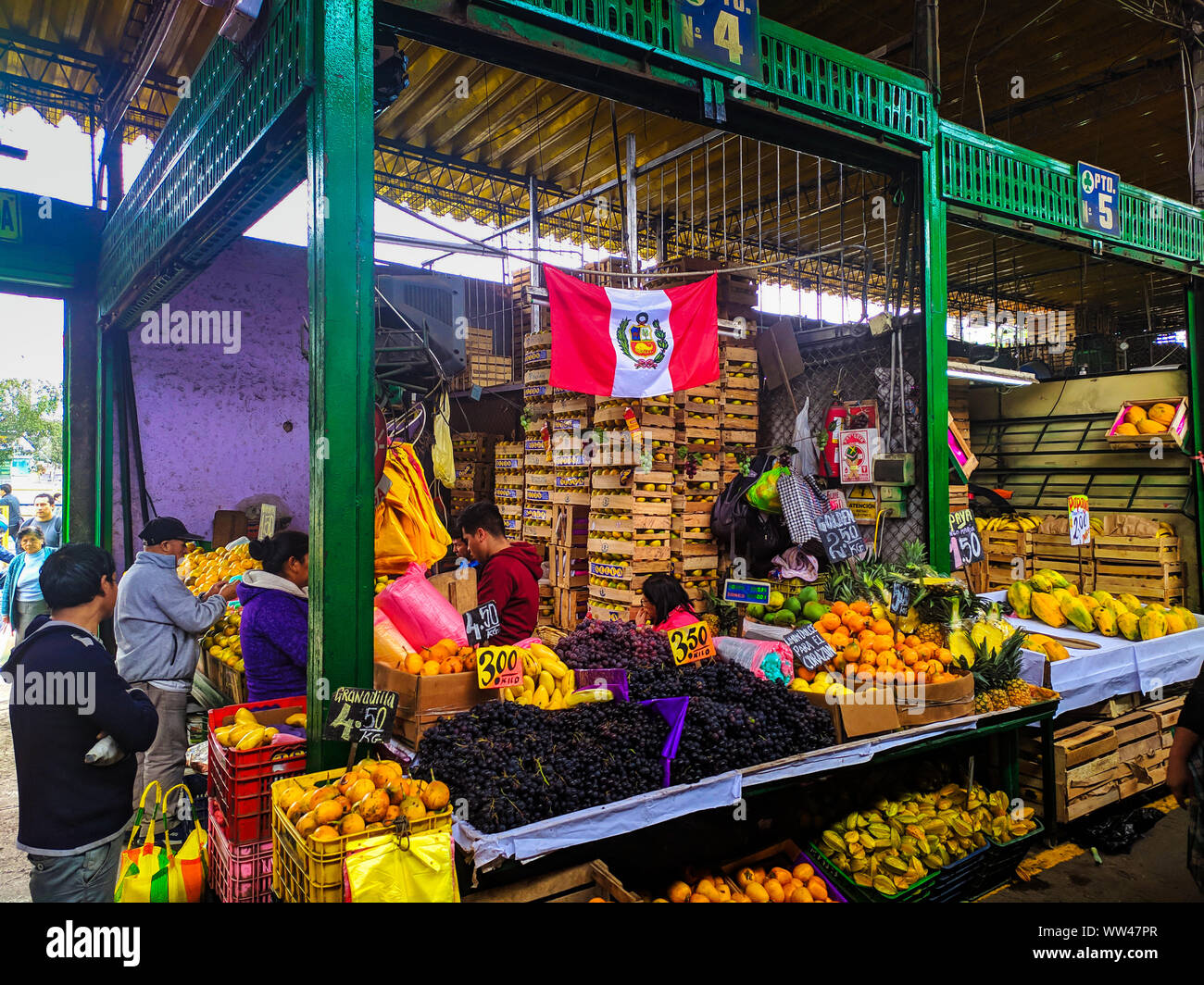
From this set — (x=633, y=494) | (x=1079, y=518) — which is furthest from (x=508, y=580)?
(x=1079, y=518)

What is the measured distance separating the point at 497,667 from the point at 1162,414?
26.0ft

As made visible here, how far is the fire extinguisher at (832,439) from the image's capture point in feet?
19.3

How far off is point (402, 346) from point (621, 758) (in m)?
4.73

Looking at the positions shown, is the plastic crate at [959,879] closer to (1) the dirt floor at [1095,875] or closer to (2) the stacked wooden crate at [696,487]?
(1) the dirt floor at [1095,875]

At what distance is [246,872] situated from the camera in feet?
8.26

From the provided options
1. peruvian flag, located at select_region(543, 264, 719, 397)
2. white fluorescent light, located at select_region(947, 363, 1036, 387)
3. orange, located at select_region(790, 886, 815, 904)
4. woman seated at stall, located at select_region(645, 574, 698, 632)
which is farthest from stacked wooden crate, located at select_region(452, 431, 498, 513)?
orange, located at select_region(790, 886, 815, 904)

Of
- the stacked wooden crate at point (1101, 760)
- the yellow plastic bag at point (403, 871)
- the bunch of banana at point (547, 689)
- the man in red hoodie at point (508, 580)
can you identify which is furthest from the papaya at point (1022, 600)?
the yellow plastic bag at point (403, 871)

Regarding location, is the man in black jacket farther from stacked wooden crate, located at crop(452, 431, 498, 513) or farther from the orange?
stacked wooden crate, located at crop(452, 431, 498, 513)

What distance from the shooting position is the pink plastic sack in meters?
3.23

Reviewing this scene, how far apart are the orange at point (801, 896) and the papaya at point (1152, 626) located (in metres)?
3.36

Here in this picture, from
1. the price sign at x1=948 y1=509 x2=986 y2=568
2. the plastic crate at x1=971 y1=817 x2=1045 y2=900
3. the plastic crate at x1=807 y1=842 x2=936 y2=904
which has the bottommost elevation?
the plastic crate at x1=971 y1=817 x2=1045 y2=900

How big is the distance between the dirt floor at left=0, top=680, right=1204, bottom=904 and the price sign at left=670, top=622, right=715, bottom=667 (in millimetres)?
1914
